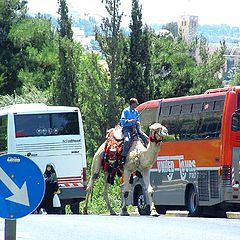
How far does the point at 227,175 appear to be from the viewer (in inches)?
907

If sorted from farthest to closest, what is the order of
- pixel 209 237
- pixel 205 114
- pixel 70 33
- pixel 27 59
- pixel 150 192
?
pixel 27 59 < pixel 70 33 < pixel 205 114 < pixel 150 192 < pixel 209 237

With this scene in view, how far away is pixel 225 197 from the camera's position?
23.2 metres

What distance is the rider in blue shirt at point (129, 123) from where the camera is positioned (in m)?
23.3

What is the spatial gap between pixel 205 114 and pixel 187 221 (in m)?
5.08

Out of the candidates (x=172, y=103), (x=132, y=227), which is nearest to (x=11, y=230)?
(x=132, y=227)

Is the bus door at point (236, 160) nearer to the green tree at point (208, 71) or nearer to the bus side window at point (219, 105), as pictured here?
the bus side window at point (219, 105)

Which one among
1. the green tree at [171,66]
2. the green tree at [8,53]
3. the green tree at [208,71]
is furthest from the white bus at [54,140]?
the green tree at [8,53]

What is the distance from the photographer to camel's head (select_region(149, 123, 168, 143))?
72.9 feet

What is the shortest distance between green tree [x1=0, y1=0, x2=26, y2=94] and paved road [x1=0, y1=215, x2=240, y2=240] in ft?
155

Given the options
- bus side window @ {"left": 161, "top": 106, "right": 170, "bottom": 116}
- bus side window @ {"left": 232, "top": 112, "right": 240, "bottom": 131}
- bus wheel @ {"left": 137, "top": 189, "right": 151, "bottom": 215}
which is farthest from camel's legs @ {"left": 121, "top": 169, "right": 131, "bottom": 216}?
bus side window @ {"left": 161, "top": 106, "right": 170, "bottom": 116}

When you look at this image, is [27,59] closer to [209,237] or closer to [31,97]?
[31,97]

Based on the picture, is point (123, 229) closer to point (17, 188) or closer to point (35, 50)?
point (17, 188)

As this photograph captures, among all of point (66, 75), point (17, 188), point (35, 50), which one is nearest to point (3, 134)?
point (66, 75)

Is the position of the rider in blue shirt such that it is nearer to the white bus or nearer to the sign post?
the white bus
